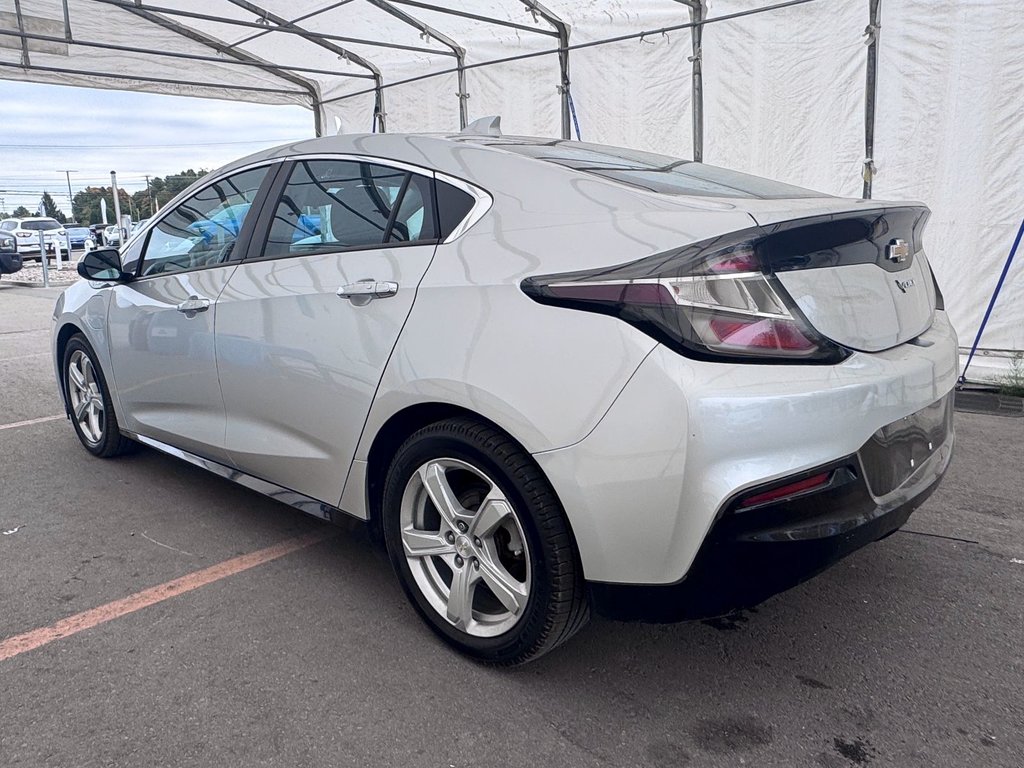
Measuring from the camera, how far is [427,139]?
8.92ft

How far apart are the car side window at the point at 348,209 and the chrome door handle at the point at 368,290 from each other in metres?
0.15

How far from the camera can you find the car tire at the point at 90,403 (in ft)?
13.8

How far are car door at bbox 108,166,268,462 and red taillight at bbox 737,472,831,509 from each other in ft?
7.04

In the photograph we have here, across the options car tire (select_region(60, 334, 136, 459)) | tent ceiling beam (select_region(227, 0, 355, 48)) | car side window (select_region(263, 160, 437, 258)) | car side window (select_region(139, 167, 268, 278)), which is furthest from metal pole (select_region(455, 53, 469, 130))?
car side window (select_region(263, 160, 437, 258))

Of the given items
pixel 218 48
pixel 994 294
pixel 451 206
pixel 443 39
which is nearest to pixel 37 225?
pixel 218 48

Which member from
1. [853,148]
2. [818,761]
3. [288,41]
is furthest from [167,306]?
[288,41]

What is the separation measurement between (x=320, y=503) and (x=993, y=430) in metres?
4.15

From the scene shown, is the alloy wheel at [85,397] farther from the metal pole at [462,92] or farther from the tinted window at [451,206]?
the metal pole at [462,92]

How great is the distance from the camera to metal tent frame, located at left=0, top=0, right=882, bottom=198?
713 cm

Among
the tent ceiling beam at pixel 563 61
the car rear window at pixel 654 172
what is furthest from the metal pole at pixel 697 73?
the car rear window at pixel 654 172

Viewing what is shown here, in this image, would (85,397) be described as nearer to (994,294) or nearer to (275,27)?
(275,27)

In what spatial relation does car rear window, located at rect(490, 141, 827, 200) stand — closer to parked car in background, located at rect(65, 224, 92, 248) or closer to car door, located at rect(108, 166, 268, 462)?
car door, located at rect(108, 166, 268, 462)

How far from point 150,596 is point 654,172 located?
223 centimetres

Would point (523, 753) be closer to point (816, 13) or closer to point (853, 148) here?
point (853, 148)
